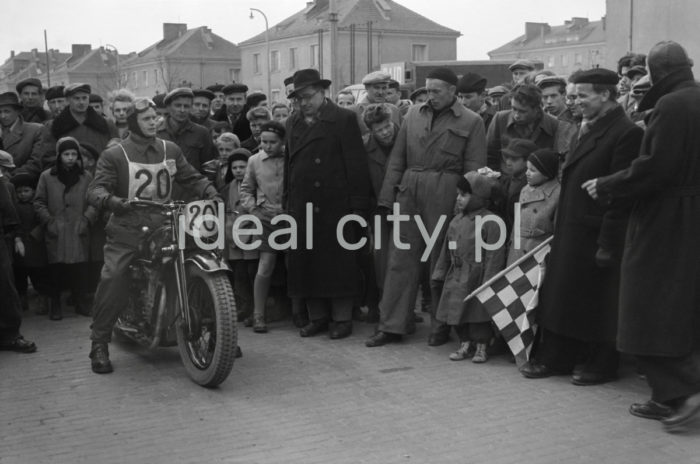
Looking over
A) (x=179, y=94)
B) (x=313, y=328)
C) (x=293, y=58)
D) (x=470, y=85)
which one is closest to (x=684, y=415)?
(x=313, y=328)

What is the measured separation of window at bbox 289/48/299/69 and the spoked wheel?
67.9 meters

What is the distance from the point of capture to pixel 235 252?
8.40 meters

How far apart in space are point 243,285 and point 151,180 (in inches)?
77.4

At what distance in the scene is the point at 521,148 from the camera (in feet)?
23.3

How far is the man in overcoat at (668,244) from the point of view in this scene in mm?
5277

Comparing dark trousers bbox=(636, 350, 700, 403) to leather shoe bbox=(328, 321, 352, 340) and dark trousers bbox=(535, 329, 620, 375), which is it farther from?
leather shoe bbox=(328, 321, 352, 340)

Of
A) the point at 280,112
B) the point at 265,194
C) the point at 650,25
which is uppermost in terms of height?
the point at 650,25

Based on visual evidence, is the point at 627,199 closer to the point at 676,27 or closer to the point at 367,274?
the point at 367,274

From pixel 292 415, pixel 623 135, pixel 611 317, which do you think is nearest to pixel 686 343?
pixel 611 317

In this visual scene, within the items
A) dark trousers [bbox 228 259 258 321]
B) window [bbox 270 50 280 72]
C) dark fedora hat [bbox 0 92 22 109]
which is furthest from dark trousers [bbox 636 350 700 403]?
window [bbox 270 50 280 72]

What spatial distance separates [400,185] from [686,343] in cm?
291

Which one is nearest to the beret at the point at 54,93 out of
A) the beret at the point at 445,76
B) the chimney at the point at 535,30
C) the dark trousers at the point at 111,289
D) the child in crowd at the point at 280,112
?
the child in crowd at the point at 280,112

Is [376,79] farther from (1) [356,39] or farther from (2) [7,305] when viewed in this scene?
(1) [356,39]

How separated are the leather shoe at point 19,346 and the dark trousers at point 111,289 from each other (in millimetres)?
948
